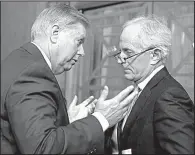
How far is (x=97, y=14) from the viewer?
3.54 meters

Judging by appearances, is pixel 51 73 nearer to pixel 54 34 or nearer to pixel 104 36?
pixel 54 34

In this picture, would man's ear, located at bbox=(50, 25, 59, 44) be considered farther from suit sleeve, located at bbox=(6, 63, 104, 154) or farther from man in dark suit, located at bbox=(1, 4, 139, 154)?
suit sleeve, located at bbox=(6, 63, 104, 154)

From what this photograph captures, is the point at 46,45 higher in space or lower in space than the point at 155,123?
higher

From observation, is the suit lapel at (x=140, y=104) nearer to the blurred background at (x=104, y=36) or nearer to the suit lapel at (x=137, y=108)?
the suit lapel at (x=137, y=108)

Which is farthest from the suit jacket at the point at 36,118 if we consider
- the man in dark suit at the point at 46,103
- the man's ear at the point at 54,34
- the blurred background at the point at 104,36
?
the blurred background at the point at 104,36

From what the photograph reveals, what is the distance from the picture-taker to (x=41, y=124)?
1.11 metres

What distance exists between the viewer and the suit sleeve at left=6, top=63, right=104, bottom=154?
3.64 feet

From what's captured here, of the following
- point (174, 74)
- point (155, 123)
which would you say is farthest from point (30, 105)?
point (174, 74)

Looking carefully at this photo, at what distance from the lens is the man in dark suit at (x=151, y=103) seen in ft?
4.22

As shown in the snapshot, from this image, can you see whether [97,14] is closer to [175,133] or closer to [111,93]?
[111,93]

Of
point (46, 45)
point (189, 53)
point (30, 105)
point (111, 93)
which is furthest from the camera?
point (111, 93)

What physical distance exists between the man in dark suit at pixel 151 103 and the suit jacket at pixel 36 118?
10.4 inches

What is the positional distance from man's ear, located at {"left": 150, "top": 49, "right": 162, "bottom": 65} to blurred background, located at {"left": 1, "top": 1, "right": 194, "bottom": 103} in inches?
50.1

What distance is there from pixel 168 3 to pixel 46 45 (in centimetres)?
186
